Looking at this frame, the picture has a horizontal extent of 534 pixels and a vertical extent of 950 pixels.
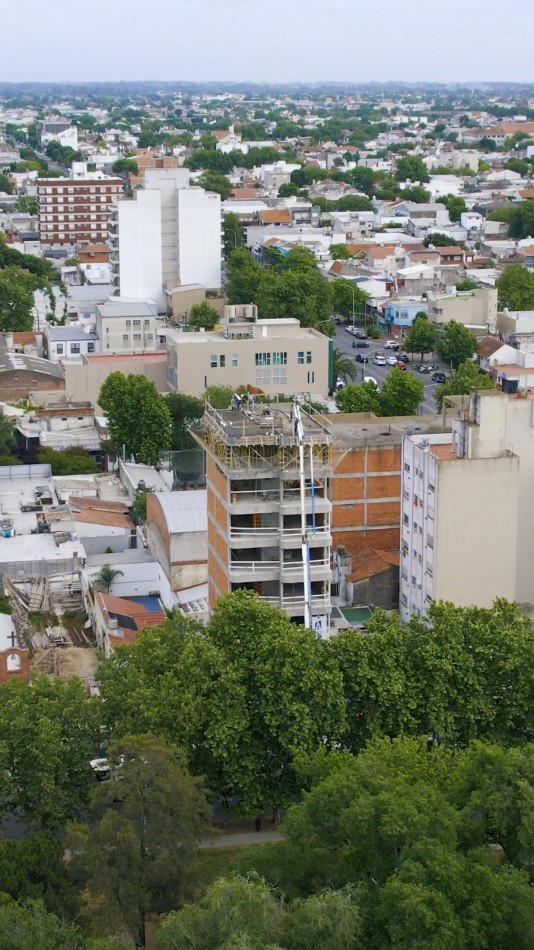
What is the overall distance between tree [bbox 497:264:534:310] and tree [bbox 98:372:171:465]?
23.8 m

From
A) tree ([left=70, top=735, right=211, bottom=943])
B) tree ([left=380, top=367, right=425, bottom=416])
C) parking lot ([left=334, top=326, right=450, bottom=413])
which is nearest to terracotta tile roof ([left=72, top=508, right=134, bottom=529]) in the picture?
tree ([left=380, top=367, right=425, bottom=416])

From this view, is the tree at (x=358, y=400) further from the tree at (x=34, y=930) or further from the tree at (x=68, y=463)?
the tree at (x=34, y=930)

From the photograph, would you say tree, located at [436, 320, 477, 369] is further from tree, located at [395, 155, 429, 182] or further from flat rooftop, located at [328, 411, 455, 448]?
tree, located at [395, 155, 429, 182]

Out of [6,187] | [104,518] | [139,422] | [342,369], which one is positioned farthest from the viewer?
[6,187]

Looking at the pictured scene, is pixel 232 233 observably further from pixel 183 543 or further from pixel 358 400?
pixel 183 543

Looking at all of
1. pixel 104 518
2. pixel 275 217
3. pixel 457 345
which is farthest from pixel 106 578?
pixel 275 217

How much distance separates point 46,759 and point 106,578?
35.5 ft

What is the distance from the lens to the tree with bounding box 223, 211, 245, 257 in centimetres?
7812

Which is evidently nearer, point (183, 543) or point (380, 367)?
point (183, 543)

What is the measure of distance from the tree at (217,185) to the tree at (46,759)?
76.0m

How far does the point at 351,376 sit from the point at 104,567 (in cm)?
2011

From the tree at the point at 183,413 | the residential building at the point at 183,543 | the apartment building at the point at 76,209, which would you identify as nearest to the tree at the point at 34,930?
the residential building at the point at 183,543

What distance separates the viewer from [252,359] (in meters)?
42.8

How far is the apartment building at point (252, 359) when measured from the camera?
139 feet
